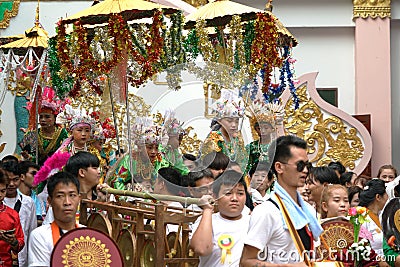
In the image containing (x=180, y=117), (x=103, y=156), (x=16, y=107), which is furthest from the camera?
(x=16, y=107)

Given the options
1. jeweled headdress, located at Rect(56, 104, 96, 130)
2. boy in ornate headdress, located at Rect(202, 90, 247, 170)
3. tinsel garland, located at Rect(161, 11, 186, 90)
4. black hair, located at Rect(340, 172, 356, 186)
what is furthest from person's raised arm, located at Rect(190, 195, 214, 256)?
black hair, located at Rect(340, 172, 356, 186)

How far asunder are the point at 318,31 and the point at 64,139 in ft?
23.7

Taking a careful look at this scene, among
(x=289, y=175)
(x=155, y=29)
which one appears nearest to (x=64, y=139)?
(x=155, y=29)

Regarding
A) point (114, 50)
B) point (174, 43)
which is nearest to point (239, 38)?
point (174, 43)

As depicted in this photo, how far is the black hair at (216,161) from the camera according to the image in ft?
25.7

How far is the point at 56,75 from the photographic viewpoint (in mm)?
10430

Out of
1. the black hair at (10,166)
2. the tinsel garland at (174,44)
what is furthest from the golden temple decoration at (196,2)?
the black hair at (10,166)

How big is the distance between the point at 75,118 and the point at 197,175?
354 cm

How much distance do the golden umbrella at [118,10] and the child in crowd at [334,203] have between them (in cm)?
239

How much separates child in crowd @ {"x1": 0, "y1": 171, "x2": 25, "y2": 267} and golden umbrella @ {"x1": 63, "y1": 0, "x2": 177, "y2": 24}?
209cm

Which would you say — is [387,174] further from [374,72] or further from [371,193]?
[374,72]

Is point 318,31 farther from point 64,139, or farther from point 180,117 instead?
point 180,117

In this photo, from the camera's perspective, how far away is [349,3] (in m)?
17.3

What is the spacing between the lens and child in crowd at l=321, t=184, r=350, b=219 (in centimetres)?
869
